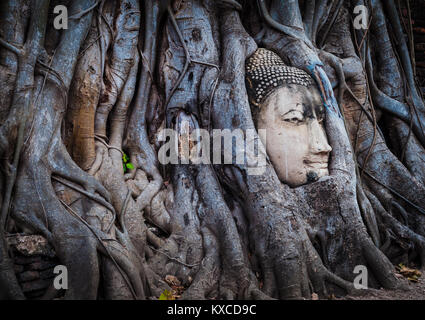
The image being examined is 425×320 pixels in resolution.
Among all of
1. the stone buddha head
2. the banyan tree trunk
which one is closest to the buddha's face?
the stone buddha head

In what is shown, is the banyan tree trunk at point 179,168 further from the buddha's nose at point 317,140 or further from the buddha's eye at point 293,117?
the buddha's eye at point 293,117

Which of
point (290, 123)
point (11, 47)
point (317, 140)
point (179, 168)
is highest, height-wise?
point (11, 47)

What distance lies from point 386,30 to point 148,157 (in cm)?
325

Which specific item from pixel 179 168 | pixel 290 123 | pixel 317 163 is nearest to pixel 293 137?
pixel 290 123

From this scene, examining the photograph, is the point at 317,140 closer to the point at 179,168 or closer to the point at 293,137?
the point at 293,137

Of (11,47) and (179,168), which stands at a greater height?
(11,47)

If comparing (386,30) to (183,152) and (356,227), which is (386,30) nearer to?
(356,227)

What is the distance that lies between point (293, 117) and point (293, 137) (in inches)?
6.7

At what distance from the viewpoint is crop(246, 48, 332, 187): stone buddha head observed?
2.76m

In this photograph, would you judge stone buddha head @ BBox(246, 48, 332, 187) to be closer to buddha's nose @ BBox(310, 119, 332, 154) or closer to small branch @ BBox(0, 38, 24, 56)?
buddha's nose @ BBox(310, 119, 332, 154)

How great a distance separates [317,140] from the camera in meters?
2.77

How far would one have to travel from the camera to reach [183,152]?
2.83 m

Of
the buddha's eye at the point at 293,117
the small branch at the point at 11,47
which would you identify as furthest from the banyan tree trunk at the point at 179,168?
the buddha's eye at the point at 293,117

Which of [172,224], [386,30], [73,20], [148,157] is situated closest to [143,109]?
[148,157]
